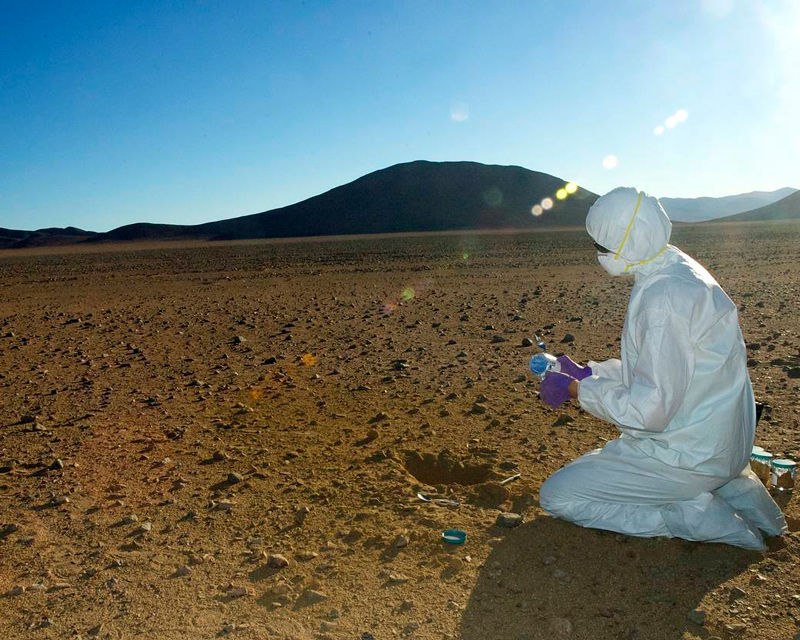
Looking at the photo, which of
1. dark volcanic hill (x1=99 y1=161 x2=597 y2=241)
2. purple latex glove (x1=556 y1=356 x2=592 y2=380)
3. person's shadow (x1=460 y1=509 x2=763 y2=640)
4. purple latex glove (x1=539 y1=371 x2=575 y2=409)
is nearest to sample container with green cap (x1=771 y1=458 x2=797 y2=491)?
person's shadow (x1=460 y1=509 x2=763 y2=640)

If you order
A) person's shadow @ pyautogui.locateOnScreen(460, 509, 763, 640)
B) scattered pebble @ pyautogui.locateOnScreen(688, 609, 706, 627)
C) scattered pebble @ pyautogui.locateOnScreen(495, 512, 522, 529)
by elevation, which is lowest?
scattered pebble @ pyautogui.locateOnScreen(688, 609, 706, 627)

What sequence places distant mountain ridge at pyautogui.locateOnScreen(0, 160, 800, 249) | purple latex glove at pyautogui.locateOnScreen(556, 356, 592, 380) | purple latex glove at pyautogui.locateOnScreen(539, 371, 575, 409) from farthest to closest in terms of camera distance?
distant mountain ridge at pyautogui.locateOnScreen(0, 160, 800, 249)
purple latex glove at pyautogui.locateOnScreen(556, 356, 592, 380)
purple latex glove at pyautogui.locateOnScreen(539, 371, 575, 409)

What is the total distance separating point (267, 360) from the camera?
7379 mm

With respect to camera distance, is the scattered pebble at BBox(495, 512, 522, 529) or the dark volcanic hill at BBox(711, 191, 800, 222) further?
the dark volcanic hill at BBox(711, 191, 800, 222)

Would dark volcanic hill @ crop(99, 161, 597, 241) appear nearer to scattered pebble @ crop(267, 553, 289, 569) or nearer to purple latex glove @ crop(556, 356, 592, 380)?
purple latex glove @ crop(556, 356, 592, 380)

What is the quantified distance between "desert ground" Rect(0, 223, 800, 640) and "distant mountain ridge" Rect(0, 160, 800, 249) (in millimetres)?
70245

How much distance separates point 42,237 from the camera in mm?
96750

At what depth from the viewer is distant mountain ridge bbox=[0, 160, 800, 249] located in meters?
81.7

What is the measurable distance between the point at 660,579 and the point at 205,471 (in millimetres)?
2687

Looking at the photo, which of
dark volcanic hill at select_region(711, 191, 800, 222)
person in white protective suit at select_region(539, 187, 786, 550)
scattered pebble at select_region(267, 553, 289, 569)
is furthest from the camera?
dark volcanic hill at select_region(711, 191, 800, 222)

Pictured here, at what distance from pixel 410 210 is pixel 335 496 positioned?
85.2 meters

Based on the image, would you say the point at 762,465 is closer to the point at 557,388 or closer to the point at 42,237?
the point at 557,388

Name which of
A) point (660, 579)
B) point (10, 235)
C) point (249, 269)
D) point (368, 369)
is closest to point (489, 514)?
point (660, 579)

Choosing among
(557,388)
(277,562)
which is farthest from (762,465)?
(277,562)
